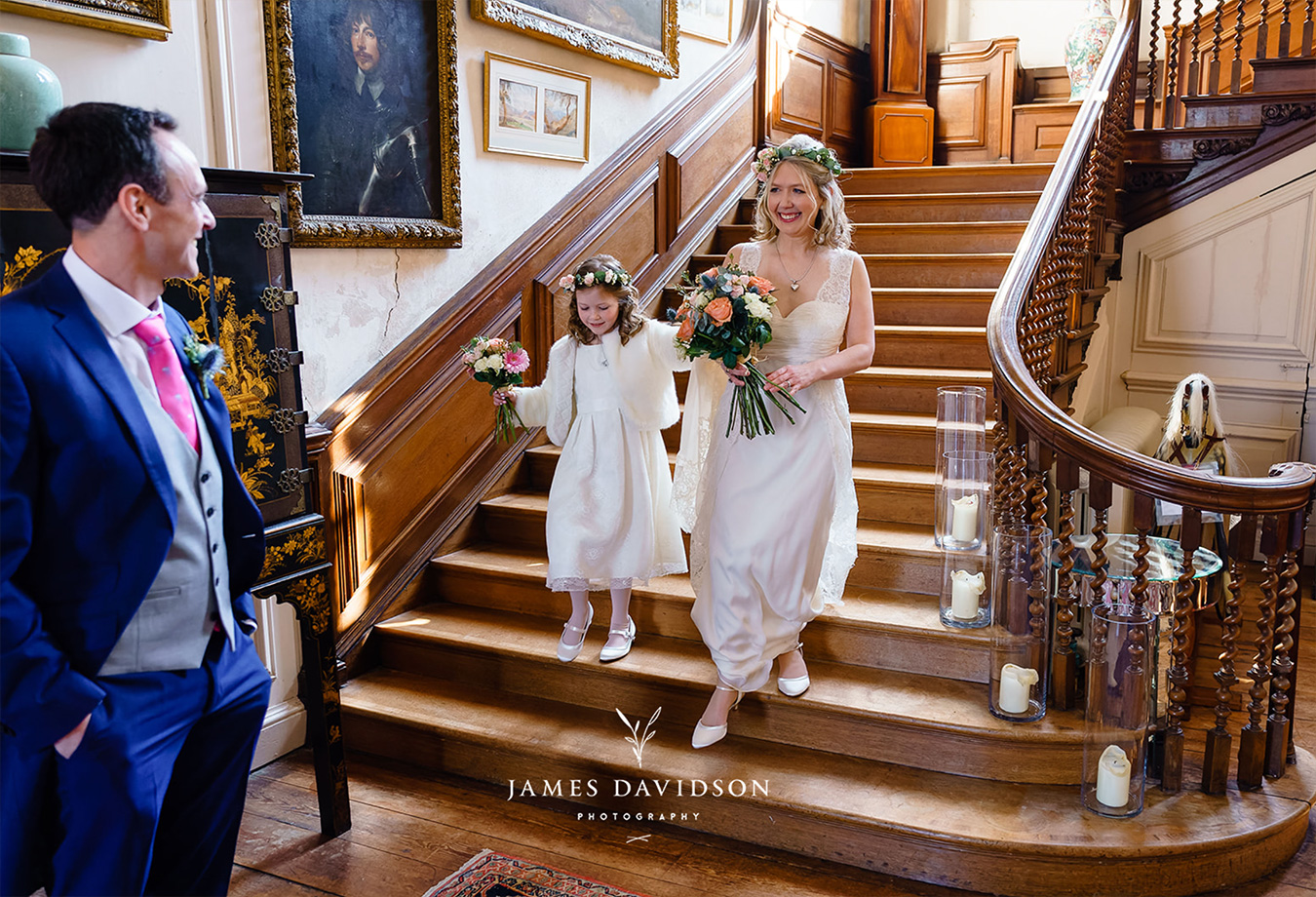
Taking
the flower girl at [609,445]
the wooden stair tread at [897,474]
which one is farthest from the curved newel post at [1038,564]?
the flower girl at [609,445]

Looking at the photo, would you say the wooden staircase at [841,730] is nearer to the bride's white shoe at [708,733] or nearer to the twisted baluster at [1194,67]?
the bride's white shoe at [708,733]

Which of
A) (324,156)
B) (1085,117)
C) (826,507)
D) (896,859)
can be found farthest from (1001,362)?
(324,156)

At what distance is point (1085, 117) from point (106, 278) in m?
4.02

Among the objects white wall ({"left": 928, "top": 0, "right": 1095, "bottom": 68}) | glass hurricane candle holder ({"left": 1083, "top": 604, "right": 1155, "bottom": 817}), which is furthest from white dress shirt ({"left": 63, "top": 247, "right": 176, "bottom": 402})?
white wall ({"left": 928, "top": 0, "right": 1095, "bottom": 68})

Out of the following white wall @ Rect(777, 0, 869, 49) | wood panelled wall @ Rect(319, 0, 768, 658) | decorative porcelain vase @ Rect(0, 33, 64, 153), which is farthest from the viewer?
white wall @ Rect(777, 0, 869, 49)

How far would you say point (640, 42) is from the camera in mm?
4945

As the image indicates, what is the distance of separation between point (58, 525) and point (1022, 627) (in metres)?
2.52

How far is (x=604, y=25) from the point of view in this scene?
469cm

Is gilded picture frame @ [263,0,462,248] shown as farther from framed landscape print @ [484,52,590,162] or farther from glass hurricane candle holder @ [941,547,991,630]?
glass hurricane candle holder @ [941,547,991,630]

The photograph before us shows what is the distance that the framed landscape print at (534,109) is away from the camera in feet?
13.4

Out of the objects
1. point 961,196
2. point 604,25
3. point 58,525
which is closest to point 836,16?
point 961,196

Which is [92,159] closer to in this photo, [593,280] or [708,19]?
[593,280]

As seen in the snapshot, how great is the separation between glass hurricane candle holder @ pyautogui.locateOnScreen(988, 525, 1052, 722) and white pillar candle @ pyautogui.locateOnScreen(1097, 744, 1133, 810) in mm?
256

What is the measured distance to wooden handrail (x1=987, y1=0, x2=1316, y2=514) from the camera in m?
2.67
